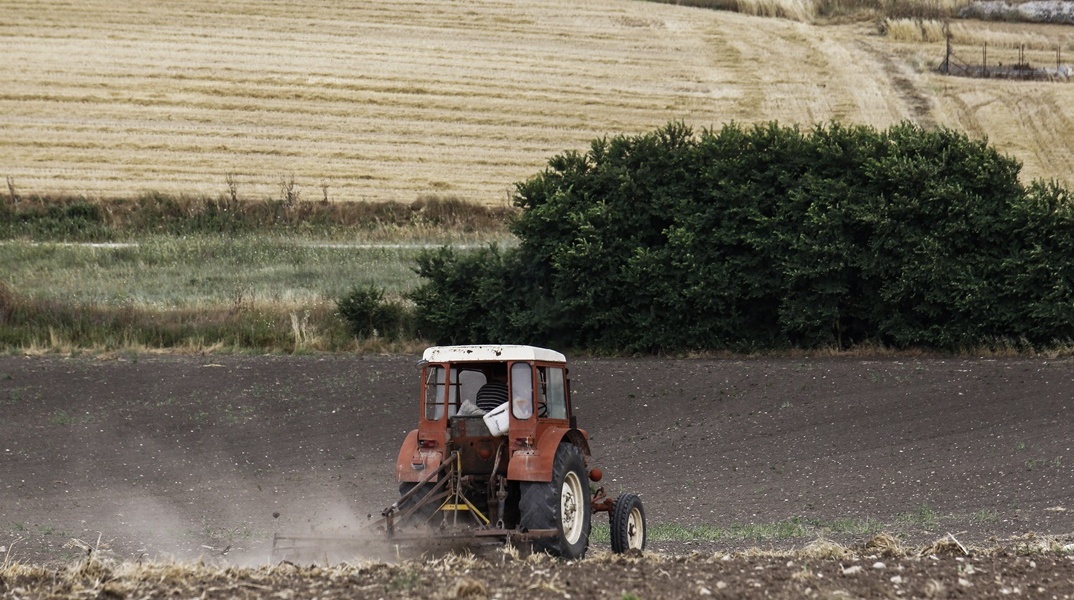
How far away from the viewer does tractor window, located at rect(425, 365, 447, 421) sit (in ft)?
42.1

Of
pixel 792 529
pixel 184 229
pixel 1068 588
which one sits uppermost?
pixel 1068 588

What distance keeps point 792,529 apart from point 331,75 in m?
37.3

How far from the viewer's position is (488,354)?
490 inches

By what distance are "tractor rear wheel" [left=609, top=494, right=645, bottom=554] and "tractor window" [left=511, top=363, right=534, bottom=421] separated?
1336mm

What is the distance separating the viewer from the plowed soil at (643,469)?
33.4 ft

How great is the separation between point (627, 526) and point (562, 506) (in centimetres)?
92

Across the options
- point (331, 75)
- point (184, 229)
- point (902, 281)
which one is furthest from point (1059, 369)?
point (331, 75)

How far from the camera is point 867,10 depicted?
5925cm

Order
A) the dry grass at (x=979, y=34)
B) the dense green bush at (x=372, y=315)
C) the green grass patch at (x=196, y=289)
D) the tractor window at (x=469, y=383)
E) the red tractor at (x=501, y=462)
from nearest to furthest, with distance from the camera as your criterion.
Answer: the red tractor at (x=501, y=462) → the tractor window at (x=469, y=383) → the green grass patch at (x=196, y=289) → the dense green bush at (x=372, y=315) → the dry grass at (x=979, y=34)

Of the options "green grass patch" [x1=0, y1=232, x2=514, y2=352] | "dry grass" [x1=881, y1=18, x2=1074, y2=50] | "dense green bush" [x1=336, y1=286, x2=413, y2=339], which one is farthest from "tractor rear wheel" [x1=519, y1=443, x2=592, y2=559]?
"dry grass" [x1=881, y1=18, x2=1074, y2=50]

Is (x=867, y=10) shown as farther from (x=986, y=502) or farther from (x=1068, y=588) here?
(x=1068, y=588)

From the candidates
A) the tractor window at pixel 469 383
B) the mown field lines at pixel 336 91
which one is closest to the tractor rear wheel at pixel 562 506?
the tractor window at pixel 469 383

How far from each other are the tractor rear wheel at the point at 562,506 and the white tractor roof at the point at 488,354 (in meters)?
0.90

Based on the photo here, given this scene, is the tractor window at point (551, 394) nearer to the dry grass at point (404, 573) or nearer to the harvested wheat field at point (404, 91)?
the dry grass at point (404, 573)
